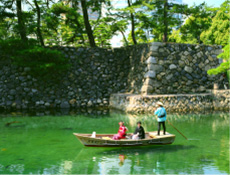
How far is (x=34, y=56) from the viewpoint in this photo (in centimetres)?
1800

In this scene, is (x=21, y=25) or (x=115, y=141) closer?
(x=115, y=141)

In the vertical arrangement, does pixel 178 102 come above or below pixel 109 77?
below

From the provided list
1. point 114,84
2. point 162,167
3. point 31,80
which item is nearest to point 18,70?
point 31,80

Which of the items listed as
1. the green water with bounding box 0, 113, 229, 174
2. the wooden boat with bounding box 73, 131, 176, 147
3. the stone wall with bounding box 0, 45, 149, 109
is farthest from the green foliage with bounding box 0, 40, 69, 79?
the wooden boat with bounding box 73, 131, 176, 147

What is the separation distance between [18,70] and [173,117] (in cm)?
1074

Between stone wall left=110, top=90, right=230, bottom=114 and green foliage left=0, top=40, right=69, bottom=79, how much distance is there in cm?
461

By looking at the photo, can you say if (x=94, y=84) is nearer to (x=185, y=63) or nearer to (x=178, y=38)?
(x=185, y=63)

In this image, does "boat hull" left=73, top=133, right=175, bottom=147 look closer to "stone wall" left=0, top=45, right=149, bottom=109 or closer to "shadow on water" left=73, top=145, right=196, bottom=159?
"shadow on water" left=73, top=145, right=196, bottom=159

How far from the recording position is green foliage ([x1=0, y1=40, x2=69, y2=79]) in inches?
683

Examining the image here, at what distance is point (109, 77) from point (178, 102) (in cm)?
586

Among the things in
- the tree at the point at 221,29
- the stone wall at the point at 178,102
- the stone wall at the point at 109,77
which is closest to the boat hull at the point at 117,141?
the stone wall at the point at 178,102

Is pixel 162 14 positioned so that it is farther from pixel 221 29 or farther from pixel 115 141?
pixel 115 141

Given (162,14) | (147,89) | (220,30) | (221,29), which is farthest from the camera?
(220,30)

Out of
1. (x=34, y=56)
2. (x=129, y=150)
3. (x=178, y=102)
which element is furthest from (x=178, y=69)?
(x=129, y=150)
